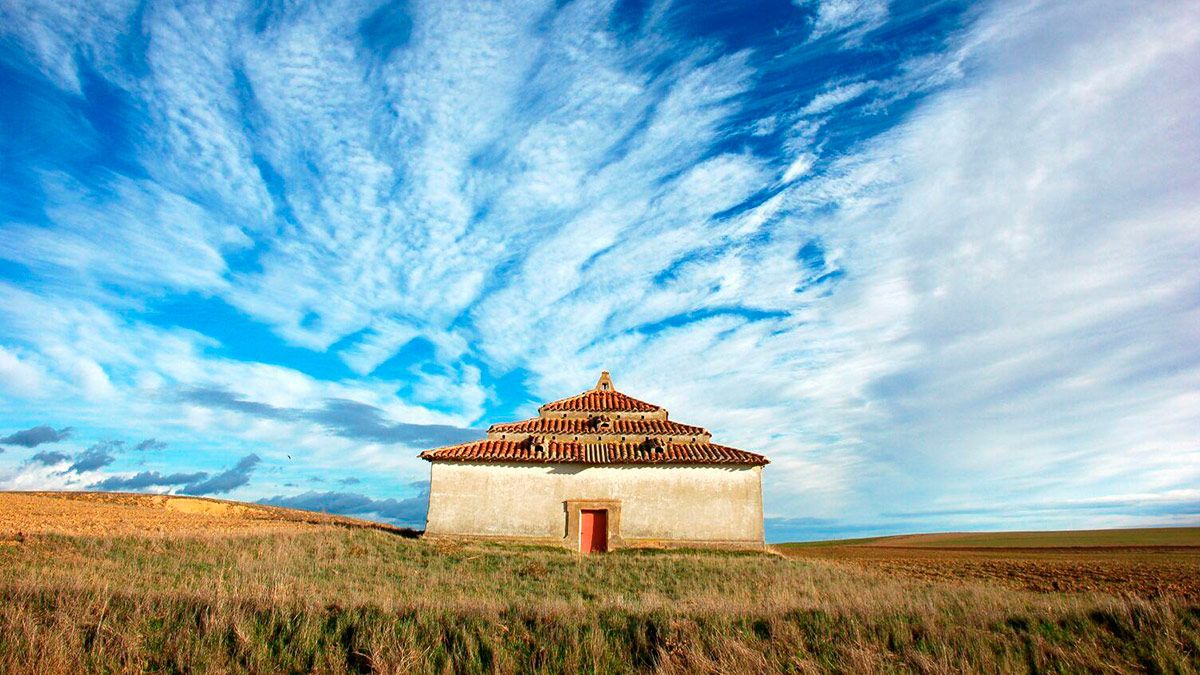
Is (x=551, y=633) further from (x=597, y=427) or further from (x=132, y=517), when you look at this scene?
(x=132, y=517)

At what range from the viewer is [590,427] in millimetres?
31375

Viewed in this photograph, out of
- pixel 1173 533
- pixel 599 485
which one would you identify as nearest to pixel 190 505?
pixel 599 485

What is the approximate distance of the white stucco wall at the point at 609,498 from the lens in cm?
2539

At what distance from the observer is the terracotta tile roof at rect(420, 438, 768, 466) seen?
2594 cm

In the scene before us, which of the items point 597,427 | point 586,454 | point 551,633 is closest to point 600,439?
point 597,427

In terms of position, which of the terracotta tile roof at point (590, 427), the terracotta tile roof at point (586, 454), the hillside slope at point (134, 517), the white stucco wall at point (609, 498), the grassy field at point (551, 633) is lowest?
the hillside slope at point (134, 517)

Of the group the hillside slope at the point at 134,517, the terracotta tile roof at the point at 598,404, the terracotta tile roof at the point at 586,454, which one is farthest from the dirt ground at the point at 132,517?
the terracotta tile roof at the point at 598,404

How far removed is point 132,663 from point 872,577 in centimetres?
1946

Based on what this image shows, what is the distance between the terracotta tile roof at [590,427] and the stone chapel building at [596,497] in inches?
126

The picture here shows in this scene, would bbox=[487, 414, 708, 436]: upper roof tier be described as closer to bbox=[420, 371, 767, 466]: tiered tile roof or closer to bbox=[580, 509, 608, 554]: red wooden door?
bbox=[420, 371, 767, 466]: tiered tile roof

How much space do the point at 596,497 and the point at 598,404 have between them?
897cm

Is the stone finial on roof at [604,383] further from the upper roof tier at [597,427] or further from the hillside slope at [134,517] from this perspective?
the hillside slope at [134,517]

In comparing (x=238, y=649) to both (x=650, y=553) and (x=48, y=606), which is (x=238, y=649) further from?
(x=650, y=553)

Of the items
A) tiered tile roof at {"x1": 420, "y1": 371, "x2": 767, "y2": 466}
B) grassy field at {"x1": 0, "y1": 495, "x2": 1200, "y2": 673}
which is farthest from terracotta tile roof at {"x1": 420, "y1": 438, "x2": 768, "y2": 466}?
grassy field at {"x1": 0, "y1": 495, "x2": 1200, "y2": 673}
